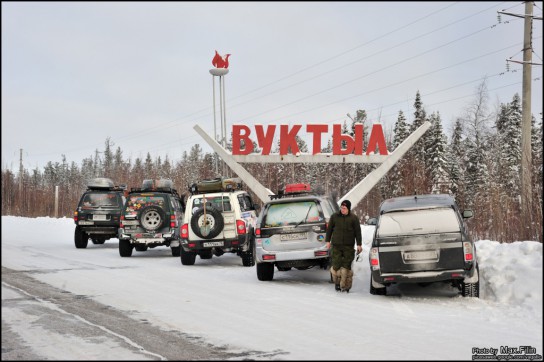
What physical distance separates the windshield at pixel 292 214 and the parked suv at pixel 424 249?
9.00 ft

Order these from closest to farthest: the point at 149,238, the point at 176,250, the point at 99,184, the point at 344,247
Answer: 1. the point at 344,247
2. the point at 149,238
3. the point at 176,250
4. the point at 99,184

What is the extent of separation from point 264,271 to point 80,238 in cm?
1150

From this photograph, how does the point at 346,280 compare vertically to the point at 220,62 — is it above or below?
below

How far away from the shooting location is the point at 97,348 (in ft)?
22.0

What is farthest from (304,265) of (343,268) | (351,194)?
(351,194)

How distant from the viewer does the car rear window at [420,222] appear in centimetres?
1040

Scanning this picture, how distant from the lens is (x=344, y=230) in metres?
11.9

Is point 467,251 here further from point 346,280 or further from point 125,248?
point 125,248

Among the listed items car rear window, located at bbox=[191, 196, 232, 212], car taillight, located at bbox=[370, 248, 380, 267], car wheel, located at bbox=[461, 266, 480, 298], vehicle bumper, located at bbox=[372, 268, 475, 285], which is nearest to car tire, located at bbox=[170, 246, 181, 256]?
car rear window, located at bbox=[191, 196, 232, 212]

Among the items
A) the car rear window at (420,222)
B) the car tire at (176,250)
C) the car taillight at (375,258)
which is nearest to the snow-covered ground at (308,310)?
the car taillight at (375,258)

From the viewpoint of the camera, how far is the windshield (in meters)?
13.4

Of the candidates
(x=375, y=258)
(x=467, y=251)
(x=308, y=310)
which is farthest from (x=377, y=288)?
(x=308, y=310)

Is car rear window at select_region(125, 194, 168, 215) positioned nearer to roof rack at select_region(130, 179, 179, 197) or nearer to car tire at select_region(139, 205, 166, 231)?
car tire at select_region(139, 205, 166, 231)

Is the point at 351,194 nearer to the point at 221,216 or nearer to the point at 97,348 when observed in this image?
the point at 221,216
